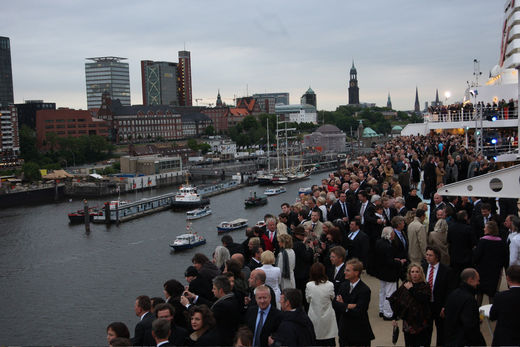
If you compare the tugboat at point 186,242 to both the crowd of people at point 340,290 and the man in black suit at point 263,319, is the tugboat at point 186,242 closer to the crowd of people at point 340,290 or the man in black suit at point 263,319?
the crowd of people at point 340,290

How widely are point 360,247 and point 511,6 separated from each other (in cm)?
1037

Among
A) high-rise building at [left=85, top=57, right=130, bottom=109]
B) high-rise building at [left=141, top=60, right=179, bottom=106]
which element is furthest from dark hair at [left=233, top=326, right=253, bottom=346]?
high-rise building at [left=141, top=60, right=179, bottom=106]

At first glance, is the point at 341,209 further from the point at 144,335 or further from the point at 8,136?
the point at 8,136

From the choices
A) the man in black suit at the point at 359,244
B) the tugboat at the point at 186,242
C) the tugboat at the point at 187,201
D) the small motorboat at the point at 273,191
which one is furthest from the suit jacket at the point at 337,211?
the small motorboat at the point at 273,191

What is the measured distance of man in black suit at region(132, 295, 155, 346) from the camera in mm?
3883

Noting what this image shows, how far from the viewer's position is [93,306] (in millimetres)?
20000

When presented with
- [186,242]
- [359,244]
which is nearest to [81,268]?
[186,242]

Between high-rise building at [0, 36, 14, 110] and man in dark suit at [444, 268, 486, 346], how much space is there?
123m

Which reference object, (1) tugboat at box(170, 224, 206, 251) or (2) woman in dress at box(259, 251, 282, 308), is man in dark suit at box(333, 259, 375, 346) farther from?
(1) tugboat at box(170, 224, 206, 251)

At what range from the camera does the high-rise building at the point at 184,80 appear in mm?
157875

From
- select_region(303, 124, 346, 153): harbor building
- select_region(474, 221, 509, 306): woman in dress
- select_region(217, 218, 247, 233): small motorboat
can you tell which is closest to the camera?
select_region(474, 221, 509, 306): woman in dress

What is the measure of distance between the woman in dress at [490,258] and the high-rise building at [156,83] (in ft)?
500

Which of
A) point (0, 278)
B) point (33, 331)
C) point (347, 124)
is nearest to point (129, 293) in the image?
point (33, 331)

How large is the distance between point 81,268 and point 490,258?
23.5 metres
